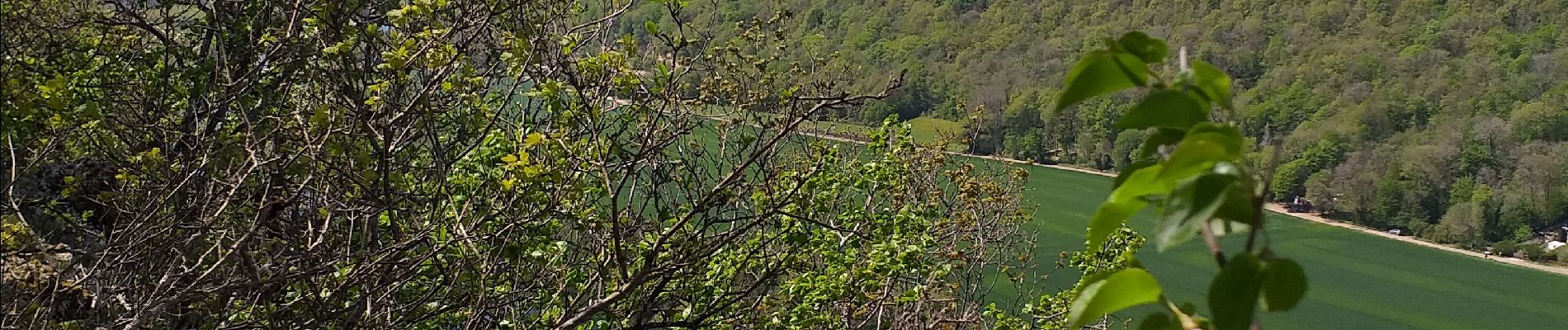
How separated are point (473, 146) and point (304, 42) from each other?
0.52 meters

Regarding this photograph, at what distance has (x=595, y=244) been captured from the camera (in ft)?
10.7

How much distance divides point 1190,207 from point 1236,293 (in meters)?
0.04

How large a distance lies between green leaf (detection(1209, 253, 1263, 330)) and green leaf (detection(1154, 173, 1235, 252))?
23 millimetres

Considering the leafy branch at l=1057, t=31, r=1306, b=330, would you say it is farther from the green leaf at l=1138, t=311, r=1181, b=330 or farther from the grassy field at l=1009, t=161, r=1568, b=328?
the grassy field at l=1009, t=161, r=1568, b=328

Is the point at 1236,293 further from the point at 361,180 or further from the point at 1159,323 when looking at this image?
the point at 361,180

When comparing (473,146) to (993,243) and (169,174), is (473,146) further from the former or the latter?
(993,243)

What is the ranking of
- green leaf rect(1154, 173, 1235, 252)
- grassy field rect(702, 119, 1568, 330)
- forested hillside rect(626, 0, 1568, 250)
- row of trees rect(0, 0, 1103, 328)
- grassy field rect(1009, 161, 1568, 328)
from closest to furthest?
1. green leaf rect(1154, 173, 1235, 252)
2. row of trees rect(0, 0, 1103, 328)
3. grassy field rect(702, 119, 1568, 330)
4. grassy field rect(1009, 161, 1568, 328)
5. forested hillside rect(626, 0, 1568, 250)

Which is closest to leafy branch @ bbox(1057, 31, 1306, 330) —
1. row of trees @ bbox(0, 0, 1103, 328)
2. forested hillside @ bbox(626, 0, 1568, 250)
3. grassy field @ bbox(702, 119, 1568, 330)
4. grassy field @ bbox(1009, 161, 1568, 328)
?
row of trees @ bbox(0, 0, 1103, 328)

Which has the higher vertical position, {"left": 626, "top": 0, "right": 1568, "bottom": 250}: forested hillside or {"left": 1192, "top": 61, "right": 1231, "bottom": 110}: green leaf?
{"left": 1192, "top": 61, "right": 1231, "bottom": 110}: green leaf

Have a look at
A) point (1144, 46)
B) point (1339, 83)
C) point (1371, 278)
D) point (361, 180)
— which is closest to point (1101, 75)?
point (1144, 46)

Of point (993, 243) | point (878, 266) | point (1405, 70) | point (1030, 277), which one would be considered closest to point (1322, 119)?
point (1405, 70)


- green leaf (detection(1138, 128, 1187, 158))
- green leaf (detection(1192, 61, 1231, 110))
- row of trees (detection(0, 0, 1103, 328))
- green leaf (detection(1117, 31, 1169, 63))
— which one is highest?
green leaf (detection(1117, 31, 1169, 63))

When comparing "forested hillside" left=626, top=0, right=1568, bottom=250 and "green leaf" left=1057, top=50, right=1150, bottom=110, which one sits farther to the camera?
"forested hillside" left=626, top=0, right=1568, bottom=250

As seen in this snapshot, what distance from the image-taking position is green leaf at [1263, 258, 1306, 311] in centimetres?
38
